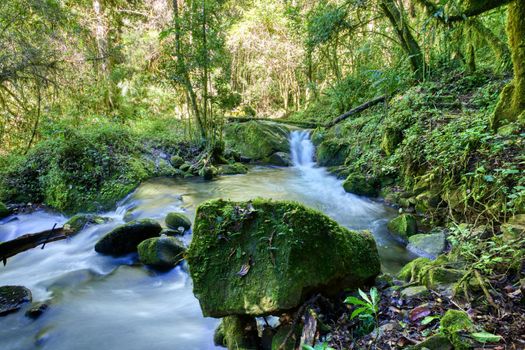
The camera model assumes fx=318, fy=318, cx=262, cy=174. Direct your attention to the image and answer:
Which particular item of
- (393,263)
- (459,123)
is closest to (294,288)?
(393,263)

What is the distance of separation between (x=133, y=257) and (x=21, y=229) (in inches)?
127

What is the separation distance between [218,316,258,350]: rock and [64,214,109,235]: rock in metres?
4.47

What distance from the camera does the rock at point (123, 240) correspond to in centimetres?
496

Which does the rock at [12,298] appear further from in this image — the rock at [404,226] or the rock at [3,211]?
the rock at [404,226]

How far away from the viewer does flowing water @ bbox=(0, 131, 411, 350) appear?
10.6 feet

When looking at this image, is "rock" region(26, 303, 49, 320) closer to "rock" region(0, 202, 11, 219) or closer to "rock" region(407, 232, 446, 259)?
"rock" region(0, 202, 11, 219)

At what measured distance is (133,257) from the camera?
487cm

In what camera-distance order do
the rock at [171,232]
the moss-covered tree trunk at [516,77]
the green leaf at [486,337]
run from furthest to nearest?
1. the rock at [171,232]
2. the moss-covered tree trunk at [516,77]
3. the green leaf at [486,337]

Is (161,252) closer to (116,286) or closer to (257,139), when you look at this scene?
(116,286)

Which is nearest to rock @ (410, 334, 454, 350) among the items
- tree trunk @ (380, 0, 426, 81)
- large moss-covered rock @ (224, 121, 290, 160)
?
tree trunk @ (380, 0, 426, 81)

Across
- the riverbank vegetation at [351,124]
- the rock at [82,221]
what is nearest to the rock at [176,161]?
the riverbank vegetation at [351,124]

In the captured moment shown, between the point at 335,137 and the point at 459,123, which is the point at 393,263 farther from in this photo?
the point at 335,137

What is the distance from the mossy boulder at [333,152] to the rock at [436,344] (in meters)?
8.01

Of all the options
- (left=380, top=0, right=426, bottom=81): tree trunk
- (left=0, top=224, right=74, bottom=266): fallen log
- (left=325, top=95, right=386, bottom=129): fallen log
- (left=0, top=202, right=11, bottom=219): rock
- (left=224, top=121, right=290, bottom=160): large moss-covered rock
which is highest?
(left=380, top=0, right=426, bottom=81): tree trunk
